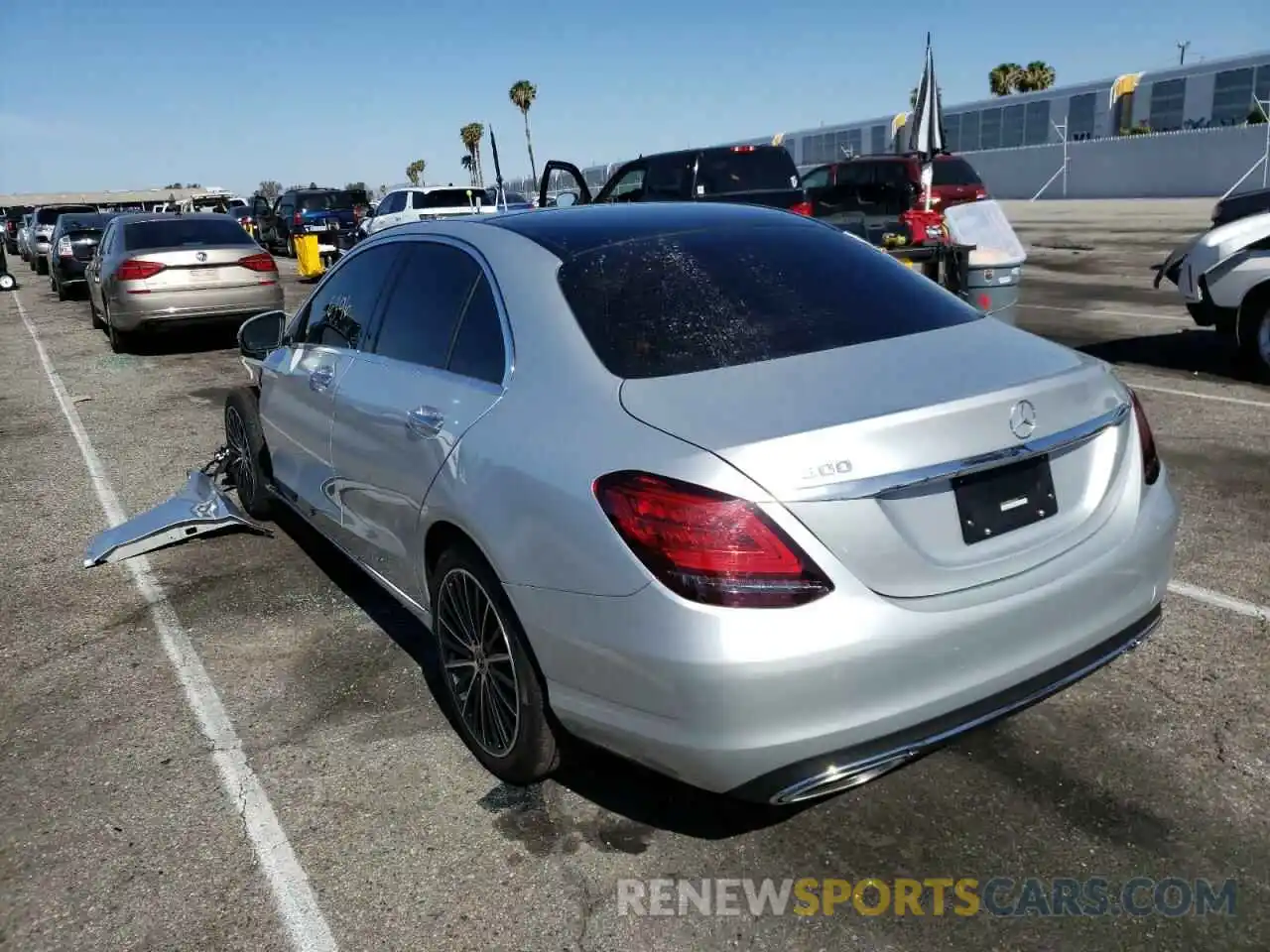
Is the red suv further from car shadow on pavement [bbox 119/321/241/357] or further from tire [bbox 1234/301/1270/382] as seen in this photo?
car shadow on pavement [bbox 119/321/241/357]

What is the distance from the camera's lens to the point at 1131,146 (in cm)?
3788

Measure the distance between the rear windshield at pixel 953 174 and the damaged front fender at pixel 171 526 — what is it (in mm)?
15713

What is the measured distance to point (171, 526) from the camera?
5.62m

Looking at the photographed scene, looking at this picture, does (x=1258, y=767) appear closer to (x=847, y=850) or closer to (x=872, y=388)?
(x=847, y=850)

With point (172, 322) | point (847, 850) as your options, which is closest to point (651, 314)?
point (847, 850)

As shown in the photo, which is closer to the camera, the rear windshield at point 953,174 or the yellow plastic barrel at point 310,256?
the rear windshield at point 953,174

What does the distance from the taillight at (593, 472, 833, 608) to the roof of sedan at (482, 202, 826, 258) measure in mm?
1281

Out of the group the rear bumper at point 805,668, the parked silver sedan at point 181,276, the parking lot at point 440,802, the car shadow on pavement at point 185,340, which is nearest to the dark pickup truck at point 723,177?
the parked silver sedan at point 181,276

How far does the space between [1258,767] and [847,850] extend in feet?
4.25

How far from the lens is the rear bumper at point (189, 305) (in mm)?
12312

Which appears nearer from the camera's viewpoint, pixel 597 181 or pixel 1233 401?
pixel 1233 401

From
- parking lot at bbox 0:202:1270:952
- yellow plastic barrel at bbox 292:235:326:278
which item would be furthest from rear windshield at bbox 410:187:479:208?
parking lot at bbox 0:202:1270:952

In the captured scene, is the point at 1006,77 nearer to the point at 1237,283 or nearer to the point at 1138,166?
the point at 1138,166

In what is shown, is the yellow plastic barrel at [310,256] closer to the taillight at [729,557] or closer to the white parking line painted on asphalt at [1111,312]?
the white parking line painted on asphalt at [1111,312]
